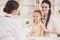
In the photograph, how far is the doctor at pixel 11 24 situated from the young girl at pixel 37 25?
0.12 meters

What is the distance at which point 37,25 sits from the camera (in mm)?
1376

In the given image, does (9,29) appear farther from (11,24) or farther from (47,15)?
(47,15)

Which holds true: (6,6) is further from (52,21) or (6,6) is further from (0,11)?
(52,21)

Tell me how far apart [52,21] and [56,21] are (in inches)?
1.3

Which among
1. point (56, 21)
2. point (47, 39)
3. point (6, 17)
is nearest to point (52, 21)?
point (56, 21)

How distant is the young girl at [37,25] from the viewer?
1363 mm

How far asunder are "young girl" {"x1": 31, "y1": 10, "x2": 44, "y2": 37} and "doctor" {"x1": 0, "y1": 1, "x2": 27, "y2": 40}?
12 centimetres

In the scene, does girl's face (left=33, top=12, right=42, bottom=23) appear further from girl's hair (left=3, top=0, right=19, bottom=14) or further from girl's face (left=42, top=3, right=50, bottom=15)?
girl's hair (left=3, top=0, right=19, bottom=14)

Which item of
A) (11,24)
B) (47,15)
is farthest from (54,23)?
(11,24)

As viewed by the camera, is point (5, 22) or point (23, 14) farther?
point (23, 14)

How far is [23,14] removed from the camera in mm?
1347

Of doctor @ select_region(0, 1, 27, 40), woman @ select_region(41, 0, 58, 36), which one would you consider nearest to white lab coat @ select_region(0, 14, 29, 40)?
doctor @ select_region(0, 1, 27, 40)

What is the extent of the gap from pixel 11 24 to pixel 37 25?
245 mm

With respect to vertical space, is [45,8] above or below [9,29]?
above
